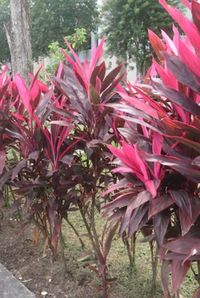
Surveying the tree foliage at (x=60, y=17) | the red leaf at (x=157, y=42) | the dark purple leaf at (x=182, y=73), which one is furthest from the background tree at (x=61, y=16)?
the dark purple leaf at (x=182, y=73)

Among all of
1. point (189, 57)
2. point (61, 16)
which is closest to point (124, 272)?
point (189, 57)

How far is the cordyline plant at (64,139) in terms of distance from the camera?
1832mm

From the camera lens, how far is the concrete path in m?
2.17

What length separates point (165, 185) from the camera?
57.0 inches

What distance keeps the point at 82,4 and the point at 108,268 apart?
61.6 feet

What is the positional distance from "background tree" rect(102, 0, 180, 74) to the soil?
12.7m

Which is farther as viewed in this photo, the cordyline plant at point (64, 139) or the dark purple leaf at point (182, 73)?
the cordyline plant at point (64, 139)

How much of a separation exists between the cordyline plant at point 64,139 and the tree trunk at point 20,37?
3.98 meters

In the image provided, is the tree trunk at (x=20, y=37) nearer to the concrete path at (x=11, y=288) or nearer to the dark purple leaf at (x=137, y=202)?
the concrete path at (x=11, y=288)

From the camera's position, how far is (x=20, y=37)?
20.1ft

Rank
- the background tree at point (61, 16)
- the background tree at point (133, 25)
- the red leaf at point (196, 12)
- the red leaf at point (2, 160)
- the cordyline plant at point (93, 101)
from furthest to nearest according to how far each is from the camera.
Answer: the background tree at point (61, 16)
the background tree at point (133, 25)
the red leaf at point (2, 160)
the cordyline plant at point (93, 101)
the red leaf at point (196, 12)

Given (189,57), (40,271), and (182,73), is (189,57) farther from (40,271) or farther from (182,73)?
(40,271)

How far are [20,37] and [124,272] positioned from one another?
15.2ft

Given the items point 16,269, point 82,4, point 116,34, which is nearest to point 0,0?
point 82,4
